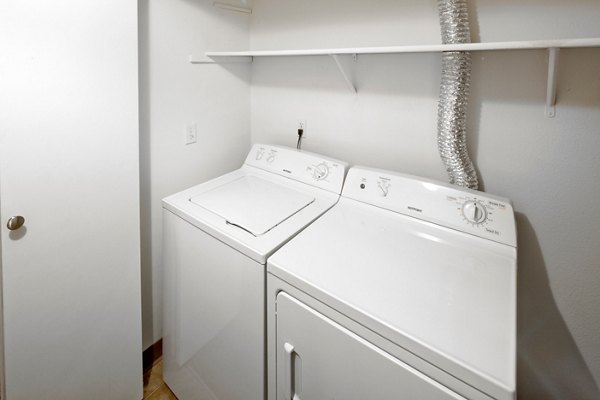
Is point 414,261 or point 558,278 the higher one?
point 414,261

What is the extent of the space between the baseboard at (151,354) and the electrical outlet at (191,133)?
1.18m

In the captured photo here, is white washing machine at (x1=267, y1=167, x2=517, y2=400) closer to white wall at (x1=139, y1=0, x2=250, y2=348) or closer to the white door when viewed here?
the white door

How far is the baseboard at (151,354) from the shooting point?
1803 mm

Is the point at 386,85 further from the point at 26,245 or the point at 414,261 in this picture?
the point at 26,245

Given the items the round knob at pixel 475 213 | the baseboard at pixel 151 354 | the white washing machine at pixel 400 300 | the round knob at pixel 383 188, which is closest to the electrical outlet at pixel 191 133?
the white washing machine at pixel 400 300

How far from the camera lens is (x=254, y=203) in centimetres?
145

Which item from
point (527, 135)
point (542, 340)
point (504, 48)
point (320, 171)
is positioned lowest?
point (542, 340)

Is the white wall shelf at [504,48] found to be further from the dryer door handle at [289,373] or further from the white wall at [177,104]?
the dryer door handle at [289,373]

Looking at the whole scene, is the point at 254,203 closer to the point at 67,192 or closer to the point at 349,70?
the point at 67,192

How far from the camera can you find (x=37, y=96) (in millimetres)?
1061

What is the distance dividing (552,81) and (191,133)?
161cm

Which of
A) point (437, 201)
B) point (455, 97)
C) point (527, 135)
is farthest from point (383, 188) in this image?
point (527, 135)

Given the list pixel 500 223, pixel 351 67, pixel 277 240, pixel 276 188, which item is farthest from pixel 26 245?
Answer: pixel 500 223

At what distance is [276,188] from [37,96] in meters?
0.99
